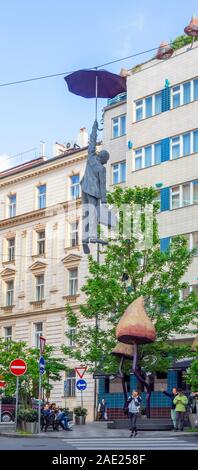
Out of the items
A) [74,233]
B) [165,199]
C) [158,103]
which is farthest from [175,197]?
[74,233]

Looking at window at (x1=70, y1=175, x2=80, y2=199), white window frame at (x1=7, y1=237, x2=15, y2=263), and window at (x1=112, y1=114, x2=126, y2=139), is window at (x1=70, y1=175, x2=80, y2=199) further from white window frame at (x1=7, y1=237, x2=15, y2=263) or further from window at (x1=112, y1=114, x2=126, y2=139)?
white window frame at (x1=7, y1=237, x2=15, y2=263)

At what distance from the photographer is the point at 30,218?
203ft

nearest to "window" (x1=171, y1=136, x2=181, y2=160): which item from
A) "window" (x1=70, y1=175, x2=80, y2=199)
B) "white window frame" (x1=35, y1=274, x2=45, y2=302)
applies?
"window" (x1=70, y1=175, x2=80, y2=199)

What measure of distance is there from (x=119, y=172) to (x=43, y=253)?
30.4 feet

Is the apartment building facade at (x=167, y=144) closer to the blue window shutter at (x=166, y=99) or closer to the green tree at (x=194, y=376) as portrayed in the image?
the blue window shutter at (x=166, y=99)

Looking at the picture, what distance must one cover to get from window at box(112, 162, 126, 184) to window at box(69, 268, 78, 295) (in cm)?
704

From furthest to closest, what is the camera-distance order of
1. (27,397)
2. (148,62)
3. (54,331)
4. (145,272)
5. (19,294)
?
1. (19,294)
2. (54,331)
3. (148,62)
4. (27,397)
5. (145,272)

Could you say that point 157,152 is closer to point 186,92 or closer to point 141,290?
point 186,92

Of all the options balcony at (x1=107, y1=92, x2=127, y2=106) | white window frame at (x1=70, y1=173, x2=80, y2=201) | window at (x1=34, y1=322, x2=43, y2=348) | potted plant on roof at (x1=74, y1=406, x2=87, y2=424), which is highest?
balcony at (x1=107, y1=92, x2=127, y2=106)

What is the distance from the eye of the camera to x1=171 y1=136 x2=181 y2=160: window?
1954 inches

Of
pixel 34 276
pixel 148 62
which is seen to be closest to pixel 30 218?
pixel 34 276

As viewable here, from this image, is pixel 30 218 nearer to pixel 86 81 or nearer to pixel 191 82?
pixel 191 82

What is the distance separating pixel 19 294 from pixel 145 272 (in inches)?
921

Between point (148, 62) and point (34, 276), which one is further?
point (34, 276)
